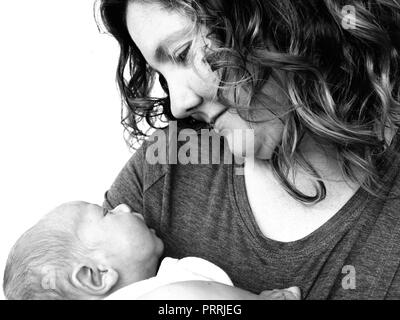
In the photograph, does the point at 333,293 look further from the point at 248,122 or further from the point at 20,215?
the point at 20,215

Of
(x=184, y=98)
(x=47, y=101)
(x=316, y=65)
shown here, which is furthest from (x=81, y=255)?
(x=47, y=101)

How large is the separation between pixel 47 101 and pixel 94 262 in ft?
3.86

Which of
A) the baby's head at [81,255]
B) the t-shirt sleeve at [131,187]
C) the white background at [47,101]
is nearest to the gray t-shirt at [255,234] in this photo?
the t-shirt sleeve at [131,187]

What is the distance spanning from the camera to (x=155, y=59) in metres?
1.37

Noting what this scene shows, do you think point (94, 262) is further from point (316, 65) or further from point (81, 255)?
point (316, 65)

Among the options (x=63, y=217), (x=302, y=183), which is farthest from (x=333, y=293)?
(x=63, y=217)

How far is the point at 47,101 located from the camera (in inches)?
96.2

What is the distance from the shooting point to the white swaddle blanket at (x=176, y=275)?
1.32 metres

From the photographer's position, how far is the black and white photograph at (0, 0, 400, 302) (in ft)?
4.34

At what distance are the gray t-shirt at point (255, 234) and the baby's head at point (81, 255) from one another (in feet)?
0.35

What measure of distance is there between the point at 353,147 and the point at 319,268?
29 cm

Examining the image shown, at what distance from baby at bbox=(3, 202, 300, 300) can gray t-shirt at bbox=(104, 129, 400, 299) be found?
6 centimetres

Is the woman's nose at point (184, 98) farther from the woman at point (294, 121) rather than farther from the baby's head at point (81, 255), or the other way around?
the baby's head at point (81, 255)
